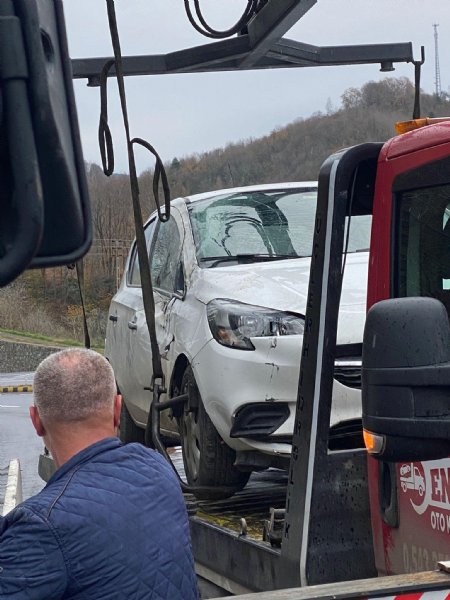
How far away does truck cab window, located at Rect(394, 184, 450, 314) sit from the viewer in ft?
11.7

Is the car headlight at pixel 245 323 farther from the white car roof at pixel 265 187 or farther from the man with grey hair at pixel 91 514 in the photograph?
the man with grey hair at pixel 91 514

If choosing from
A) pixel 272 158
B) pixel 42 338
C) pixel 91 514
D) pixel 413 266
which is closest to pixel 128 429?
pixel 413 266

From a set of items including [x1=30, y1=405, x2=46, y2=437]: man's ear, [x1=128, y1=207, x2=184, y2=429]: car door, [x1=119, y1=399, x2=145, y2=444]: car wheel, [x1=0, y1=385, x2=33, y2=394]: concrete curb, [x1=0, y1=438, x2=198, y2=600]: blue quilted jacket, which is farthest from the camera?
[x1=0, y1=385, x2=33, y2=394]: concrete curb

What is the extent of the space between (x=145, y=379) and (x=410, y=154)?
330 centimetres

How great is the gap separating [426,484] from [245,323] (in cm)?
205

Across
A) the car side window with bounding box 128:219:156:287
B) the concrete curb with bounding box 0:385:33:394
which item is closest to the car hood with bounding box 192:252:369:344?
the car side window with bounding box 128:219:156:287

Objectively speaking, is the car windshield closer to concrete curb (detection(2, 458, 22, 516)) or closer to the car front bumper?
the car front bumper

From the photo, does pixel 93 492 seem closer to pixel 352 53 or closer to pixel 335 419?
pixel 335 419

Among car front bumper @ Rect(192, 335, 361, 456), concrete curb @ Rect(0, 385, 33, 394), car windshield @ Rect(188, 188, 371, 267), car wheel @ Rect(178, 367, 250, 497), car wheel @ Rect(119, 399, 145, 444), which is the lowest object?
concrete curb @ Rect(0, 385, 33, 394)

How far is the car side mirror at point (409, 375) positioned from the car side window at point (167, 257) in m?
4.08

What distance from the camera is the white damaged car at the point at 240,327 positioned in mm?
5125

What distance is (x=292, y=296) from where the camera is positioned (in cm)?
545

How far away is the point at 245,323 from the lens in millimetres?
5477

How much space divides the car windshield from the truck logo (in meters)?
2.54
